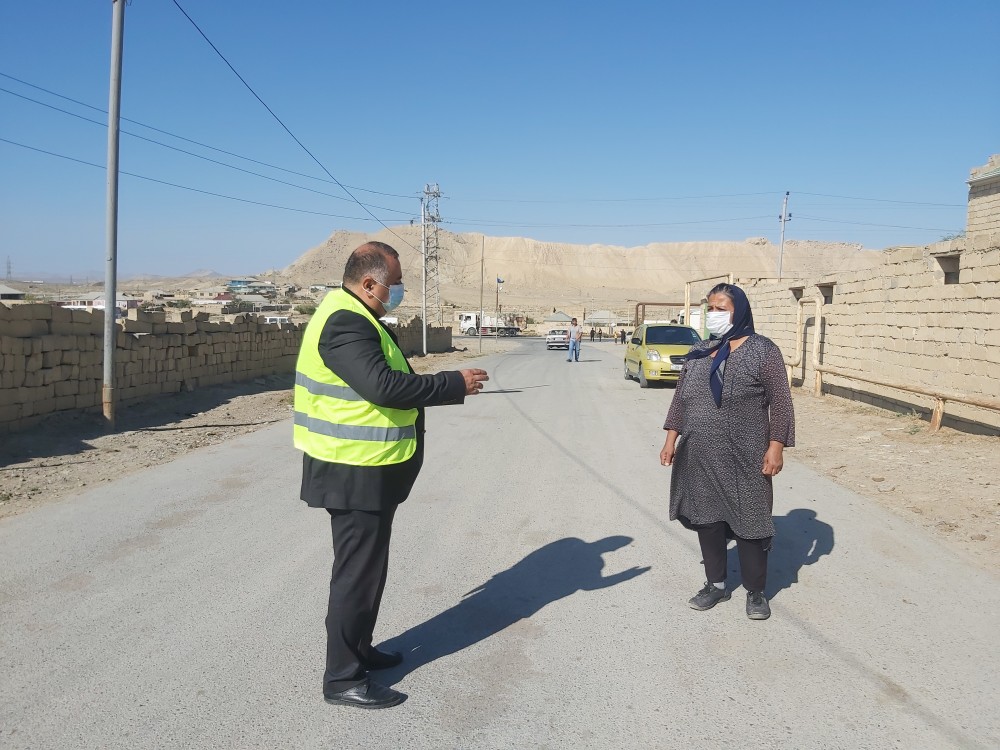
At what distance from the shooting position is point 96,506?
625 cm

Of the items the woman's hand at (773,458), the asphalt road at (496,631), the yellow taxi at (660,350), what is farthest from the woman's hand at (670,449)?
the yellow taxi at (660,350)

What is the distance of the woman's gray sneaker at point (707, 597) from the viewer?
163 inches

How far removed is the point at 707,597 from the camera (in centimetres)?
417

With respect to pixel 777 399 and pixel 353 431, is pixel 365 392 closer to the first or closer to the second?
pixel 353 431

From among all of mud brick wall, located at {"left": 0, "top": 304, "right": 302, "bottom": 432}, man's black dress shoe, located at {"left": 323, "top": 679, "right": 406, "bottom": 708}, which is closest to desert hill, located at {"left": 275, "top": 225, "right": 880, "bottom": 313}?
mud brick wall, located at {"left": 0, "top": 304, "right": 302, "bottom": 432}

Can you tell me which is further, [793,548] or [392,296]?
[793,548]

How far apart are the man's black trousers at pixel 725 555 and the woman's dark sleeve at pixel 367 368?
2.03m

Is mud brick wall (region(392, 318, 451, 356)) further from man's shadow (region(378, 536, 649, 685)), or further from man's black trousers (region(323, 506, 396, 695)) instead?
man's black trousers (region(323, 506, 396, 695))

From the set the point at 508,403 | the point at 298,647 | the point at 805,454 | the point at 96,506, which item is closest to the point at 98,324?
the point at 96,506

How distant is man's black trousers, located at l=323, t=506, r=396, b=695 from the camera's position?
303cm

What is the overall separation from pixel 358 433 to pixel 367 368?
0.92 ft

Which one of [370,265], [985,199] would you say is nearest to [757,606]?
[370,265]

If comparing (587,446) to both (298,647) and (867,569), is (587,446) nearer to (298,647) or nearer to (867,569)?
(867,569)

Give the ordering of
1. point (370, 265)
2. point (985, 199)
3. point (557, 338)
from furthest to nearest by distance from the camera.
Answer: point (557, 338), point (985, 199), point (370, 265)
